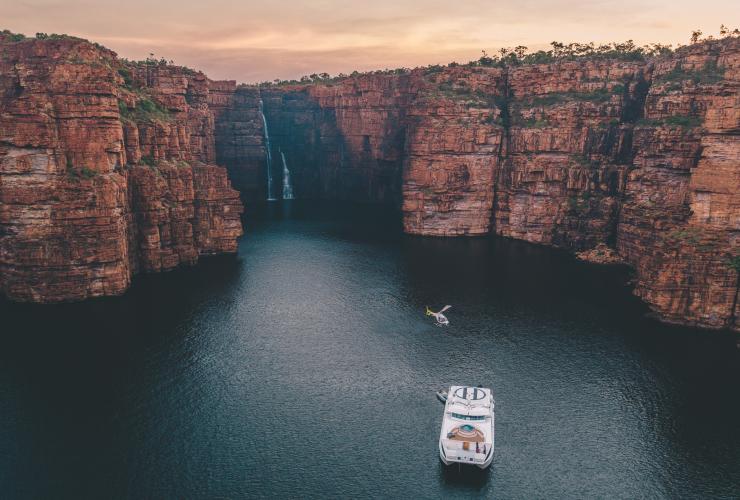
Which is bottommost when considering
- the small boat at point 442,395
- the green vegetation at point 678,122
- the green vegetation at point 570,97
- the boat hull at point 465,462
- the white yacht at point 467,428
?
the boat hull at point 465,462

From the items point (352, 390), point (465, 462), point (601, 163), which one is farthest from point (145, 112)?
point (601, 163)

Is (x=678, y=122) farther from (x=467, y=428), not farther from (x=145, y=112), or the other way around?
(x=145, y=112)

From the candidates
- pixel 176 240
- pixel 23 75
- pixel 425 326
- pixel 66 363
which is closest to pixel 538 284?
pixel 425 326

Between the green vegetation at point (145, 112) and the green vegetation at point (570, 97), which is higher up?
the green vegetation at point (570, 97)

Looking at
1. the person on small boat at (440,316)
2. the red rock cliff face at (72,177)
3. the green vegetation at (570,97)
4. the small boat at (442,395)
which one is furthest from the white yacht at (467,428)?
the green vegetation at (570,97)

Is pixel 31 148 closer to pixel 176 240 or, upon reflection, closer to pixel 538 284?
pixel 176 240

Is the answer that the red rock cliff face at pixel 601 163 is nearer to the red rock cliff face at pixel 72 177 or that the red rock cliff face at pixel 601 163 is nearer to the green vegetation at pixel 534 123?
the green vegetation at pixel 534 123
